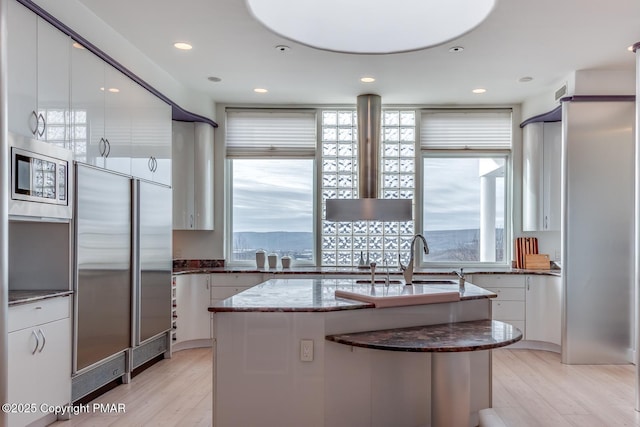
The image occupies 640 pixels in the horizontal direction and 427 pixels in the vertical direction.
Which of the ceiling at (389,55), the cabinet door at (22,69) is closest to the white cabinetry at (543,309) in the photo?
the ceiling at (389,55)

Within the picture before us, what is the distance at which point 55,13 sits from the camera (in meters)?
2.86

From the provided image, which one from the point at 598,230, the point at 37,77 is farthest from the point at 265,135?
the point at 598,230

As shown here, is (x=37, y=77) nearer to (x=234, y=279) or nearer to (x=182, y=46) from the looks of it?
(x=182, y=46)

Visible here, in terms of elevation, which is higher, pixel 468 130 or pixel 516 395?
pixel 468 130

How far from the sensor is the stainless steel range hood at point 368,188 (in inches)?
185

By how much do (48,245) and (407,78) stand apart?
11.4 ft

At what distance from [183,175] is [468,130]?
11.3 feet

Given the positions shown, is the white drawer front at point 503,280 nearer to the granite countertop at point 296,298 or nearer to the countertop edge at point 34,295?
the granite countertop at point 296,298

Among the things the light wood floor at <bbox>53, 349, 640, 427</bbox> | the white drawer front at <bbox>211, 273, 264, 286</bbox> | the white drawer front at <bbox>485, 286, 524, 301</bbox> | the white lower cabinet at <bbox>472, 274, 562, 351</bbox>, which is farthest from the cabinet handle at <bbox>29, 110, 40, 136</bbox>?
the white drawer front at <bbox>485, 286, 524, 301</bbox>

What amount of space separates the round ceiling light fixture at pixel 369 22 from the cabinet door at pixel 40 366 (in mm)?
2438

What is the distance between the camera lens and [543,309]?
4.83 m

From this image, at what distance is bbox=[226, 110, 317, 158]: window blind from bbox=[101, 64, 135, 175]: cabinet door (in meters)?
1.86

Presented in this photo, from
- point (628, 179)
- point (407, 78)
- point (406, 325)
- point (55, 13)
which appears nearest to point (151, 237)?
point (55, 13)

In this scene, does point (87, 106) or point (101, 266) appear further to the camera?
point (101, 266)
